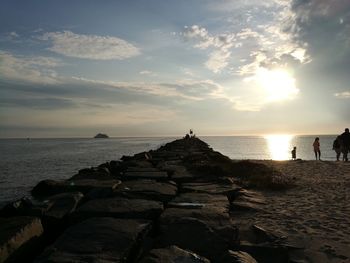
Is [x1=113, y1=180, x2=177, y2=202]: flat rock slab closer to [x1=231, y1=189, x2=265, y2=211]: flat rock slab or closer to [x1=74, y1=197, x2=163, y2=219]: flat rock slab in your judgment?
[x1=74, y1=197, x2=163, y2=219]: flat rock slab

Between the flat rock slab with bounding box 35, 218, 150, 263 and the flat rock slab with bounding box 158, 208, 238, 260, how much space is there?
0.96 feet

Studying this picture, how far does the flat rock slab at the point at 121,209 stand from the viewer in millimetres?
5094

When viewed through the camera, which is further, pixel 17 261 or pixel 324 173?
pixel 324 173

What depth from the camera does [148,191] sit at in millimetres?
6816

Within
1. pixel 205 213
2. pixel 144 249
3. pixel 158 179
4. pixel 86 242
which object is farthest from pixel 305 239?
pixel 158 179

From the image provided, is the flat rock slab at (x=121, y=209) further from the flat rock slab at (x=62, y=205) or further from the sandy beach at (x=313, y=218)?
the sandy beach at (x=313, y=218)

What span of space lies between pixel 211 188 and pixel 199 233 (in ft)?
11.4

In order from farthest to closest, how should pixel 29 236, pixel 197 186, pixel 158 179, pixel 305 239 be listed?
pixel 158 179, pixel 197 186, pixel 305 239, pixel 29 236

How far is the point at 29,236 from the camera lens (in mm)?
4297

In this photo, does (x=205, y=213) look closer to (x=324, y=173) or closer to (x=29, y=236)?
(x=29, y=236)

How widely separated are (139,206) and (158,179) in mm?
3510

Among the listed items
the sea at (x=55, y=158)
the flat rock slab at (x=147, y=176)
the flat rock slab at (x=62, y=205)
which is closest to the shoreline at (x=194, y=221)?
the flat rock slab at (x=62, y=205)

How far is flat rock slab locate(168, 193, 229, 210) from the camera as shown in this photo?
19.1ft

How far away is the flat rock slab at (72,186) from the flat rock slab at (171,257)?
11.6 feet
